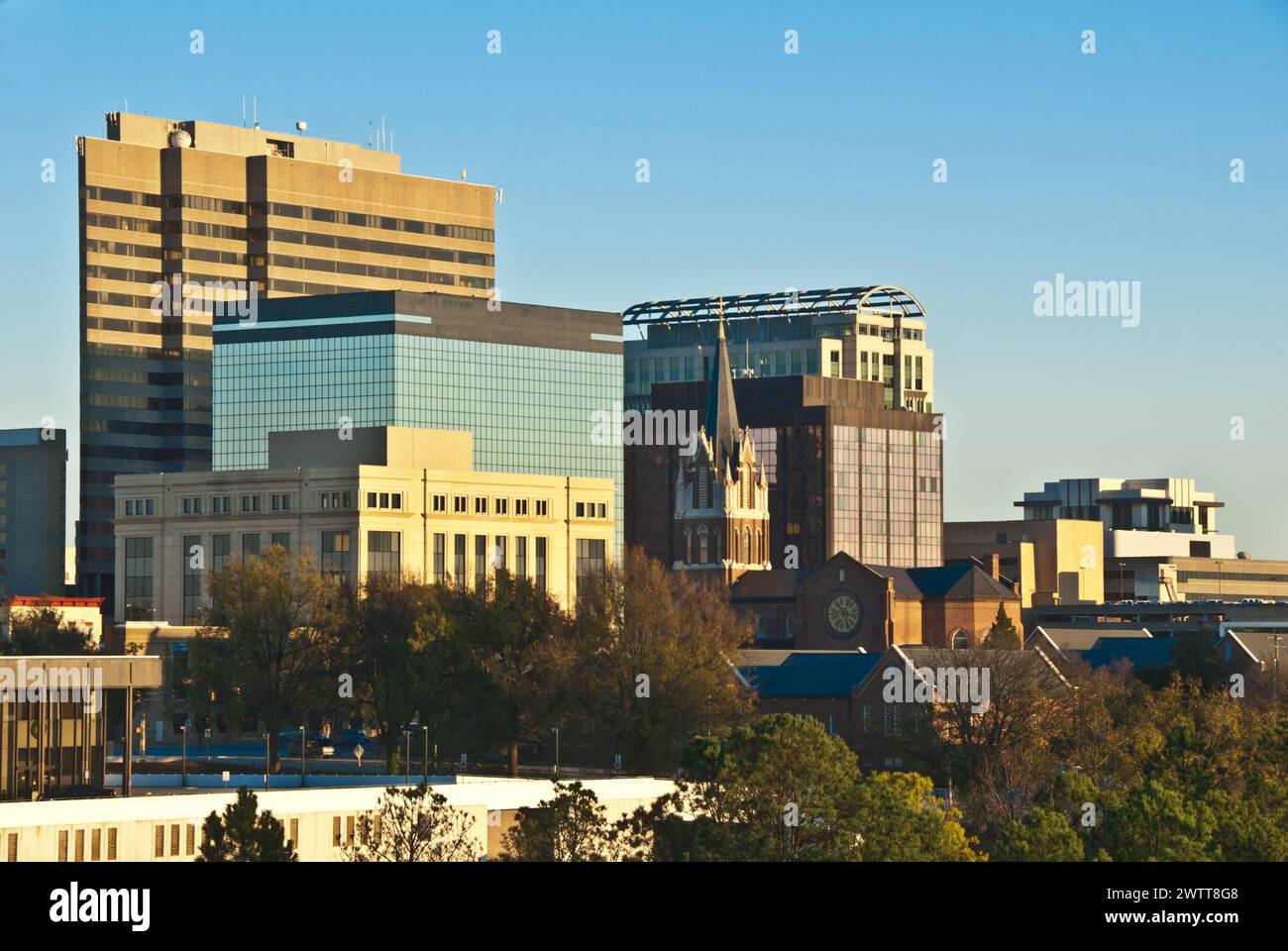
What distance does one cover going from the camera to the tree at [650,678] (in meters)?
110

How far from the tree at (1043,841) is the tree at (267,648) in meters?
61.1

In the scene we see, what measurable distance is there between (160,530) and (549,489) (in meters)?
31.8

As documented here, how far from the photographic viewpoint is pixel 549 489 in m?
182

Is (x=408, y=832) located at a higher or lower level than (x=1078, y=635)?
lower

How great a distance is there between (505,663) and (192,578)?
64.8 metres

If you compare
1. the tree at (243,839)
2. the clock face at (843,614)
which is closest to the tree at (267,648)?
the clock face at (843,614)

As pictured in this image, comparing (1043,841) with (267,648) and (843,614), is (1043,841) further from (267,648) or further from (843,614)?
(843,614)

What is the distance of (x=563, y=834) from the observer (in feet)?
208

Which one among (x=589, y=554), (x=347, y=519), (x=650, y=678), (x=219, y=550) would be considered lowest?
(x=650, y=678)

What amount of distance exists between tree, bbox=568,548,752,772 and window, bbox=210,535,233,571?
2383 inches

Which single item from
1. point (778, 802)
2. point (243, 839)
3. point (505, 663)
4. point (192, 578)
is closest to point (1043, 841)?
point (778, 802)

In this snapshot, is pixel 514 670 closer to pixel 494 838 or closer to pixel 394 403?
pixel 494 838

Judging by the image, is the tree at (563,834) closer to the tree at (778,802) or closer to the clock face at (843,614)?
the tree at (778,802)
